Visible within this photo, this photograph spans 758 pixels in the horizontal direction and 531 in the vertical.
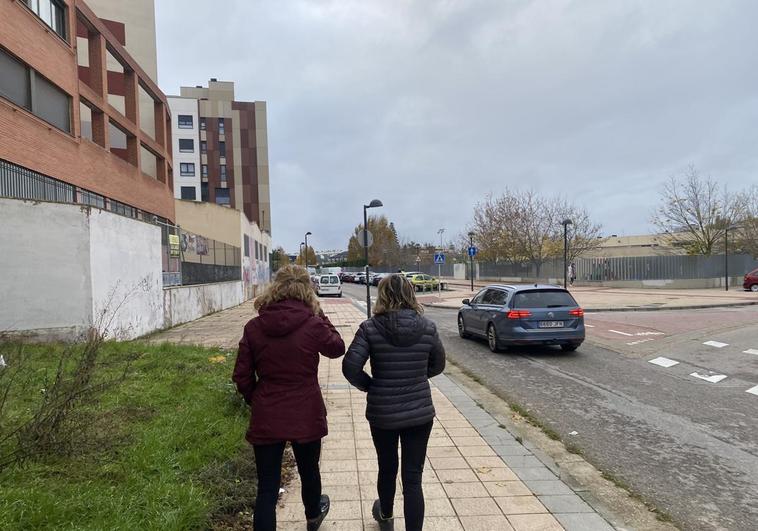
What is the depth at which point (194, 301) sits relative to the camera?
18109mm

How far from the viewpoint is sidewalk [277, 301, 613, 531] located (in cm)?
336

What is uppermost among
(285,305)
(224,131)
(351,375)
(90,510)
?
(224,131)

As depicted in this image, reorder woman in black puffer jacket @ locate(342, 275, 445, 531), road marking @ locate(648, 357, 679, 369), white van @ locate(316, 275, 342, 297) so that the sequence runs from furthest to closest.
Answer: white van @ locate(316, 275, 342, 297), road marking @ locate(648, 357, 679, 369), woman in black puffer jacket @ locate(342, 275, 445, 531)

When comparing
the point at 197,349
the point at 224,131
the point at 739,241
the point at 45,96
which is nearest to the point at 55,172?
the point at 45,96

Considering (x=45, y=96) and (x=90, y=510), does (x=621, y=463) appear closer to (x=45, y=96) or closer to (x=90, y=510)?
(x=90, y=510)

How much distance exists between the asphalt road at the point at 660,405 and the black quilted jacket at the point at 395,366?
215cm

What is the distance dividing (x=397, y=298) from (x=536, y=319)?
8.29 m

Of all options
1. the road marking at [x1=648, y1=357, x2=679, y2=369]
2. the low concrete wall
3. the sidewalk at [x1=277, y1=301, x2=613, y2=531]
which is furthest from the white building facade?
the sidewalk at [x1=277, y1=301, x2=613, y2=531]

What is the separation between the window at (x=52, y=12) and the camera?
17047mm

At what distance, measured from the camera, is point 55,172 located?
17.6 m

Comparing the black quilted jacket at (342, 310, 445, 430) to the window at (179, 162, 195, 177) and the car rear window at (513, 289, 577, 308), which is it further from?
the window at (179, 162, 195, 177)

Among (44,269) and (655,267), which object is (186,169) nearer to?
(655,267)

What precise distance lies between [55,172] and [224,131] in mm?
55024

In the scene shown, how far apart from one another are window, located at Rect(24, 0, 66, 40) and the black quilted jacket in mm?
19385
